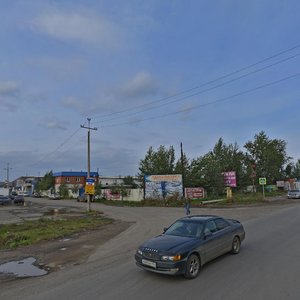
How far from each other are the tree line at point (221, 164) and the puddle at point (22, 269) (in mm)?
42491

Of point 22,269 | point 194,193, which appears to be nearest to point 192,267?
point 22,269

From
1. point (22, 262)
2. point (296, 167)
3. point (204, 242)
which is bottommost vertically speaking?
point (22, 262)

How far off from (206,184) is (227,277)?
48608 mm

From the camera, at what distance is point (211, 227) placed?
10.3 metres

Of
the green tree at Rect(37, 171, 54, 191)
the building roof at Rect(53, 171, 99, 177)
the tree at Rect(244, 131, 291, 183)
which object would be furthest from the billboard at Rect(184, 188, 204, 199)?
the green tree at Rect(37, 171, 54, 191)

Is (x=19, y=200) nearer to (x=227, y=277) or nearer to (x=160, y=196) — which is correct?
(x=160, y=196)

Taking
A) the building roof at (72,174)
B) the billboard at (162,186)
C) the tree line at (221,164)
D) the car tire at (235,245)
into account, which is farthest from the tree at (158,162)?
the car tire at (235,245)

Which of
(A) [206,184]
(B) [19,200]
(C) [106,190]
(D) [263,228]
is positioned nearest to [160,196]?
(A) [206,184]

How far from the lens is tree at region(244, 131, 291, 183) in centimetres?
8500

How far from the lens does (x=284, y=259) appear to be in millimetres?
10336

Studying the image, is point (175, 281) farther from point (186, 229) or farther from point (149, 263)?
point (186, 229)

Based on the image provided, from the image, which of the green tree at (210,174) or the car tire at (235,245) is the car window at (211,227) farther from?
the green tree at (210,174)

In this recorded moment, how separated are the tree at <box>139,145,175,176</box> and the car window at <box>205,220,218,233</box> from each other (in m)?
55.8

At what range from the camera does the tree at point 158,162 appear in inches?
2645
